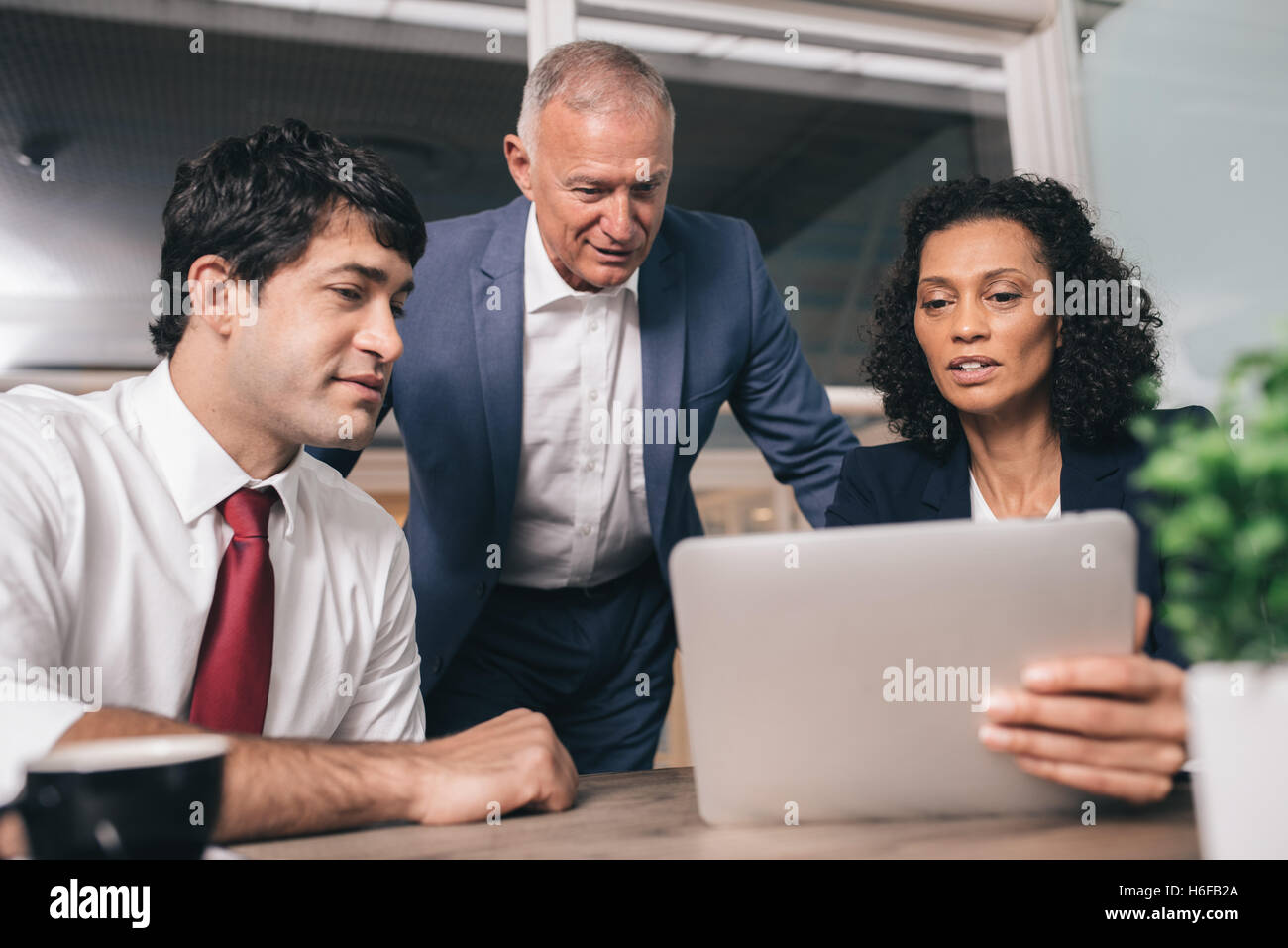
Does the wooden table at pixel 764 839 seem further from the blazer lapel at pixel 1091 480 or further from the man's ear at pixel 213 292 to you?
the man's ear at pixel 213 292

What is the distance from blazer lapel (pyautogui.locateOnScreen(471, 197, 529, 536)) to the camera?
1944 millimetres

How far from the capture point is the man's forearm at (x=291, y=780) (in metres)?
0.82

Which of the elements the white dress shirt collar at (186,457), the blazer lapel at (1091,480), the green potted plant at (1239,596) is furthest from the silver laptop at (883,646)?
the blazer lapel at (1091,480)

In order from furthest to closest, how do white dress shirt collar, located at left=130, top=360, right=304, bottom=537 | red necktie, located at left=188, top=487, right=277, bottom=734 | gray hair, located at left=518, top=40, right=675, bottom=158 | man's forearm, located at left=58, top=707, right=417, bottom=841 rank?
gray hair, located at left=518, top=40, right=675, bottom=158 < white dress shirt collar, located at left=130, top=360, right=304, bottom=537 < red necktie, located at left=188, top=487, right=277, bottom=734 < man's forearm, located at left=58, top=707, right=417, bottom=841

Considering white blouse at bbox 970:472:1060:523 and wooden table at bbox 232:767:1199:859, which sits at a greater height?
white blouse at bbox 970:472:1060:523

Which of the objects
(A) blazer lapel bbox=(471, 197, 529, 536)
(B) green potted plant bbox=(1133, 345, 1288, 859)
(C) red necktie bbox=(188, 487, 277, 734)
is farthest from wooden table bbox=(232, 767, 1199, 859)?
(A) blazer lapel bbox=(471, 197, 529, 536)

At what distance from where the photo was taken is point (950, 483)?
69.2 inches

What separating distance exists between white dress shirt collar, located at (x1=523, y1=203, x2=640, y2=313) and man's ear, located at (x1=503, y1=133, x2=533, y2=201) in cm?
5

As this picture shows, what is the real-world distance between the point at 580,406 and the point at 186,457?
36.0 inches

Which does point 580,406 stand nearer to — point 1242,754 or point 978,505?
point 978,505

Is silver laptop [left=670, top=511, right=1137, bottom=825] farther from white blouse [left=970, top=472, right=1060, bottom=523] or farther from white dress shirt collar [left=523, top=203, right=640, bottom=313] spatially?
white dress shirt collar [left=523, top=203, right=640, bottom=313]

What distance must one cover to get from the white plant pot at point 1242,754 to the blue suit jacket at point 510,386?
144 centimetres

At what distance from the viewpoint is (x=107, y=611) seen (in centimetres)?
118
